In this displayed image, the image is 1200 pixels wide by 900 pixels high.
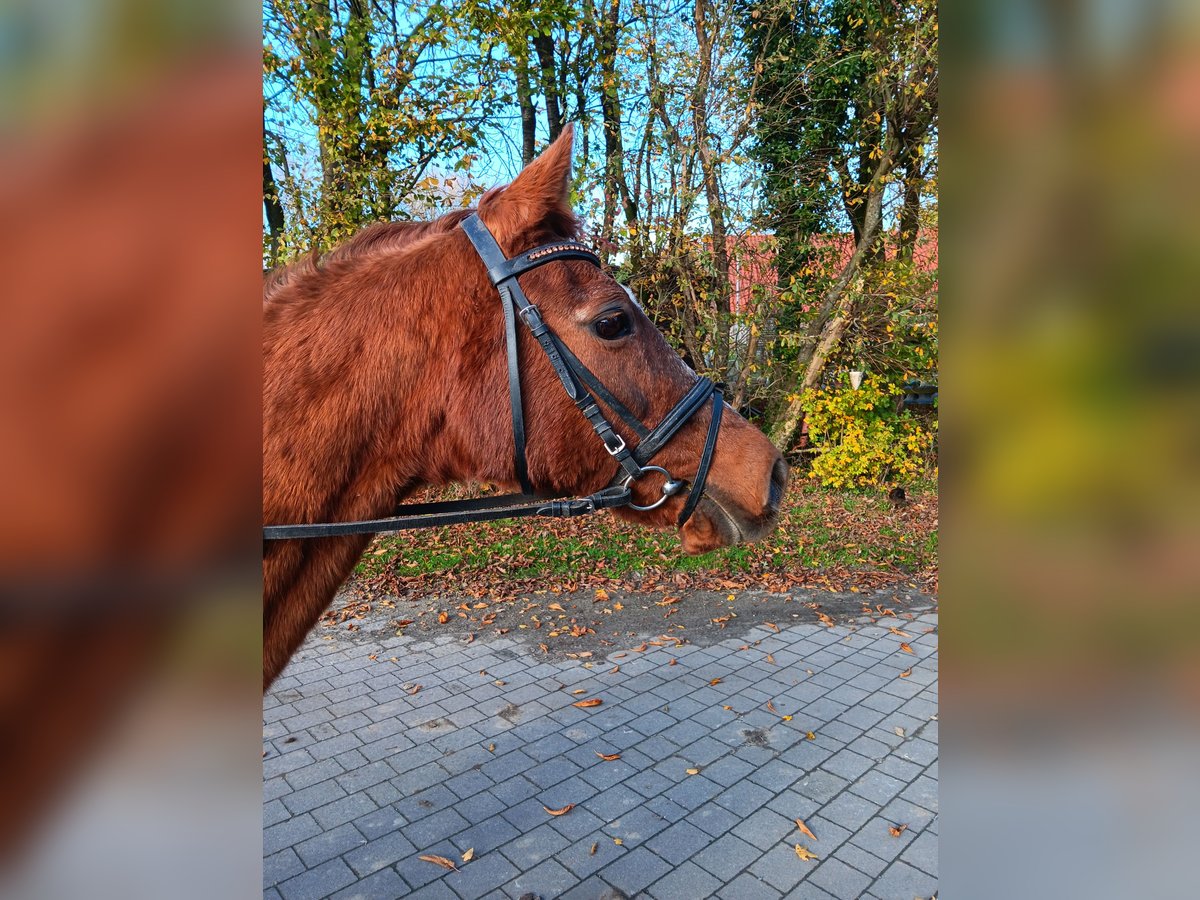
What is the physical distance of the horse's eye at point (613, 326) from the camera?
182cm

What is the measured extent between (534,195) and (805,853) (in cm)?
322

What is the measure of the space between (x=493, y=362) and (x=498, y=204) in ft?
1.63

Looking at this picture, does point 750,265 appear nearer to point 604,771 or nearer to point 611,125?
point 611,125

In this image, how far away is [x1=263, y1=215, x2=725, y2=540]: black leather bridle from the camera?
1738mm

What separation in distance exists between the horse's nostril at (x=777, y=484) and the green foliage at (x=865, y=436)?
7.88 metres

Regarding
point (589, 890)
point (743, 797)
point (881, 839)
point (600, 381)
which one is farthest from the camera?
point (743, 797)

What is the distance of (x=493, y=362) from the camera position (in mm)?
1753

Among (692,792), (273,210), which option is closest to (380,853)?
(692,792)

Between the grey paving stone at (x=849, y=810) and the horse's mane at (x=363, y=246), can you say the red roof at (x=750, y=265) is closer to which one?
the grey paving stone at (x=849, y=810)

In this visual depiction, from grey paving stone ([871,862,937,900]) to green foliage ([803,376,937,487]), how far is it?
7.04m

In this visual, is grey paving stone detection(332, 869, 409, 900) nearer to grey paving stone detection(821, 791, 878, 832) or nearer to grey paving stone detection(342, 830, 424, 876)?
grey paving stone detection(342, 830, 424, 876)

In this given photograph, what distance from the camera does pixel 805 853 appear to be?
2.95 m
